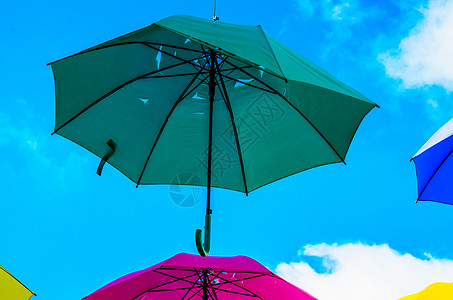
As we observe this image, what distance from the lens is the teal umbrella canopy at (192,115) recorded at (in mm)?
4242

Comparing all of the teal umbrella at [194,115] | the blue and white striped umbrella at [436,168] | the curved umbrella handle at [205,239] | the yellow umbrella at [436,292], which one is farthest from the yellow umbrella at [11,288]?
the blue and white striped umbrella at [436,168]

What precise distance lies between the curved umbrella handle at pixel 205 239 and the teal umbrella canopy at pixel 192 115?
110 cm

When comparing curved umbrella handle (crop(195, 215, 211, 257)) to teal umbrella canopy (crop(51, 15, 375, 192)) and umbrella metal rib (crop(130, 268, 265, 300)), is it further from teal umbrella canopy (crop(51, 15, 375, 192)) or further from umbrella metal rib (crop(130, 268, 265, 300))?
teal umbrella canopy (crop(51, 15, 375, 192))

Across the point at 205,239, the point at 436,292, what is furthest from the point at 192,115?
the point at 436,292

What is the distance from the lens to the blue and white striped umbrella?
4812 millimetres

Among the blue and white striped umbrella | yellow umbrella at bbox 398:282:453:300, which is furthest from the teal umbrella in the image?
yellow umbrella at bbox 398:282:453:300

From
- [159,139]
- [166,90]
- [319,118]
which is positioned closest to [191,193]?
[159,139]

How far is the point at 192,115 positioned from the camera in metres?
4.87

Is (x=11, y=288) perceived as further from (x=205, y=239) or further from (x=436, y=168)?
(x=436, y=168)

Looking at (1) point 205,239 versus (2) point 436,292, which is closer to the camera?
(1) point 205,239

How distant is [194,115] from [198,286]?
1.84 meters

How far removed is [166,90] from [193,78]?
314mm

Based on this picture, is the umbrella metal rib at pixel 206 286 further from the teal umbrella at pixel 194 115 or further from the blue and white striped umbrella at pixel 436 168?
the blue and white striped umbrella at pixel 436 168

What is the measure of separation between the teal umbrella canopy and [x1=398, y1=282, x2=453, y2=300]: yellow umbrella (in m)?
1.50
